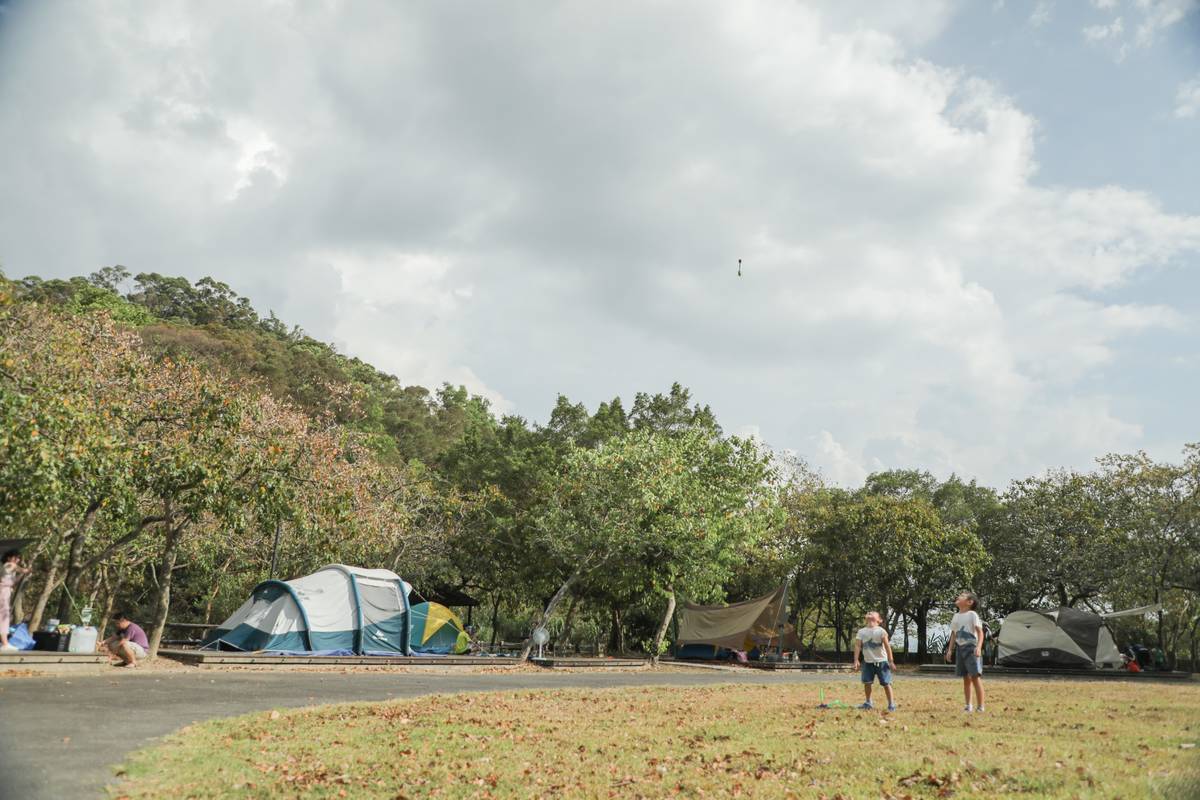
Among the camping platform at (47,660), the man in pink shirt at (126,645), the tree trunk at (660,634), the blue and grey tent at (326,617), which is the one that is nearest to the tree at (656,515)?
the tree trunk at (660,634)

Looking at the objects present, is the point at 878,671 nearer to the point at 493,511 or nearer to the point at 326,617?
the point at 326,617

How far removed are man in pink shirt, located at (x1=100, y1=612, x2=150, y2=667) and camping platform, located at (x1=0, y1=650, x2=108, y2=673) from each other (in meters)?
1.04

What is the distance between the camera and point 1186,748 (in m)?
8.54

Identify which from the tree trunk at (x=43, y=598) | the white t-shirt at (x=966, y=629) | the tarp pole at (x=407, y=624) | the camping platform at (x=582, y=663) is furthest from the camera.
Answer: the camping platform at (x=582, y=663)

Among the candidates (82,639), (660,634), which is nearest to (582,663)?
(660,634)

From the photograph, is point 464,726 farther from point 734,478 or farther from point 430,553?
point 430,553

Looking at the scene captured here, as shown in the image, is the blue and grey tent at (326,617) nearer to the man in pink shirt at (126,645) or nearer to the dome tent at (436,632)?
the dome tent at (436,632)

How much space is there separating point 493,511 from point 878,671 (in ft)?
85.7

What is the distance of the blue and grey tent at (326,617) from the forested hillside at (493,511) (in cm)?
198

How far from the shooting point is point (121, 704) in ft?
36.7

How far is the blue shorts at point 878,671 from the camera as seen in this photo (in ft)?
43.1

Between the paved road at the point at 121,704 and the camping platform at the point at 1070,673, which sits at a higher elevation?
the paved road at the point at 121,704

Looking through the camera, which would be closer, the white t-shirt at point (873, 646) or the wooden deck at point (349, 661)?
the white t-shirt at point (873, 646)

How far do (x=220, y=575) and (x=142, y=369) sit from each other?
51.9 feet
